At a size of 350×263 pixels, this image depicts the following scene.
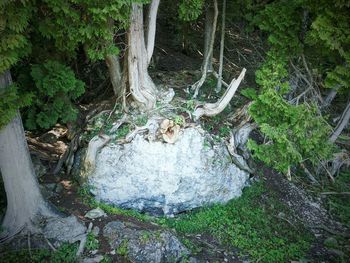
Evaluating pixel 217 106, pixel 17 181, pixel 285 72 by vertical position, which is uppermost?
A: pixel 285 72

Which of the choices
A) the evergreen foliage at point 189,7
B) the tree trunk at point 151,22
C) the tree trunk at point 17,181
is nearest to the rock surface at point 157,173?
the tree trunk at point 17,181

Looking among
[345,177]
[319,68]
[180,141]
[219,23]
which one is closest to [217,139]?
[180,141]

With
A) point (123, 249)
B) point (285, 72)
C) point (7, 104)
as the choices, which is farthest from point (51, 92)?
point (285, 72)

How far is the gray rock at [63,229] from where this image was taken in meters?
5.84

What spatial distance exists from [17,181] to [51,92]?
5.62 ft

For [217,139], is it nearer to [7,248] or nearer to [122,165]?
[122,165]

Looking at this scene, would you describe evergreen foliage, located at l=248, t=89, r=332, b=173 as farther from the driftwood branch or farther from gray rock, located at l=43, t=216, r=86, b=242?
gray rock, located at l=43, t=216, r=86, b=242

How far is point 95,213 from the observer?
6.43 m

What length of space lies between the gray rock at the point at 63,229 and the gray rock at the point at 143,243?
1.58ft

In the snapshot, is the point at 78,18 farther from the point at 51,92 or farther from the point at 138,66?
the point at 138,66

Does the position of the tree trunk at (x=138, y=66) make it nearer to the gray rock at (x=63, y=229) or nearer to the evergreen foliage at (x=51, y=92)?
the evergreen foliage at (x=51, y=92)

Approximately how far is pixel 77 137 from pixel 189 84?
304cm

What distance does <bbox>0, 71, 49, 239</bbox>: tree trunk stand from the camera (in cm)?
540

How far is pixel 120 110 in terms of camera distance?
7.44 meters
